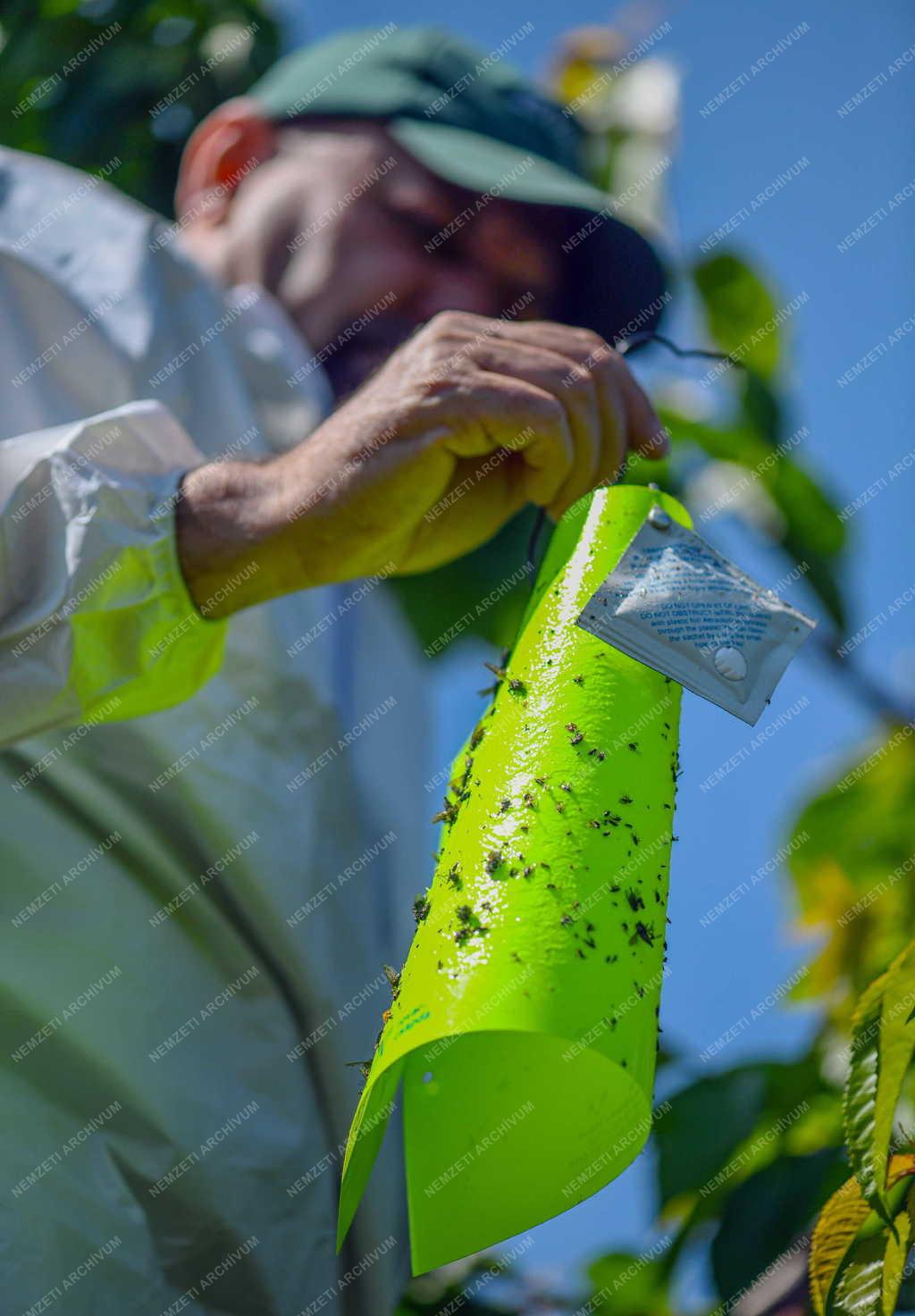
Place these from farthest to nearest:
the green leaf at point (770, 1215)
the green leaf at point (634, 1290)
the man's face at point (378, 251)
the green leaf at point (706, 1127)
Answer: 1. the man's face at point (378, 251)
2. the green leaf at point (634, 1290)
3. the green leaf at point (706, 1127)
4. the green leaf at point (770, 1215)

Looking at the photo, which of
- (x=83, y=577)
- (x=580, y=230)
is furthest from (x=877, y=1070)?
(x=580, y=230)

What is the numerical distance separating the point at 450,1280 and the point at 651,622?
108cm

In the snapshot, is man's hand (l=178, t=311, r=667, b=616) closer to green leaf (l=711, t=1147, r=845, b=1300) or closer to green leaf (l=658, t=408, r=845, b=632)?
green leaf (l=711, t=1147, r=845, b=1300)

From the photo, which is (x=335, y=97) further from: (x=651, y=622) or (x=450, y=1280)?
(x=450, y=1280)

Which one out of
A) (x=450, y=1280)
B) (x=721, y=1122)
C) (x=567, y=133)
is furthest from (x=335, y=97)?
(x=450, y=1280)

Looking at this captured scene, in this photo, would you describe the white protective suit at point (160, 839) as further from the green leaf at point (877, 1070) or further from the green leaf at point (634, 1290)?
the green leaf at point (877, 1070)

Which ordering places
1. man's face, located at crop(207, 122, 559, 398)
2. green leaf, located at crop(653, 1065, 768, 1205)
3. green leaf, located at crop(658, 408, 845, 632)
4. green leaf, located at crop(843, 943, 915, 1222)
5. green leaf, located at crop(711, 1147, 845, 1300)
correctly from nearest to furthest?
green leaf, located at crop(843, 943, 915, 1222), green leaf, located at crop(711, 1147, 845, 1300), green leaf, located at crop(653, 1065, 768, 1205), man's face, located at crop(207, 122, 559, 398), green leaf, located at crop(658, 408, 845, 632)

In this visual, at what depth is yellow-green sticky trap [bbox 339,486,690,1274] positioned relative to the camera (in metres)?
0.74

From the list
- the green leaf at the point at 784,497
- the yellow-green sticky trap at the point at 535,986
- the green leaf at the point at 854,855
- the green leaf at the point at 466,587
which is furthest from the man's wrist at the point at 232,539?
the green leaf at the point at 854,855

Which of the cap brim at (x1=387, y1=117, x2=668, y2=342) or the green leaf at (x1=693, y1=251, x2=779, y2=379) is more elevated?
the cap brim at (x1=387, y1=117, x2=668, y2=342)

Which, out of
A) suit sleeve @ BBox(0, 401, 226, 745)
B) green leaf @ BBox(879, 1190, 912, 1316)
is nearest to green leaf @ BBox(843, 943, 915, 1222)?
green leaf @ BBox(879, 1190, 912, 1316)

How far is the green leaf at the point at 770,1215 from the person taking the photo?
3.82 feet

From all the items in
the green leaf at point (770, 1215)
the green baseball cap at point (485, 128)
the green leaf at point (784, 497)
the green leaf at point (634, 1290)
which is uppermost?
the green baseball cap at point (485, 128)

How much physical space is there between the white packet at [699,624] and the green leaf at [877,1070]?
6.8 inches
